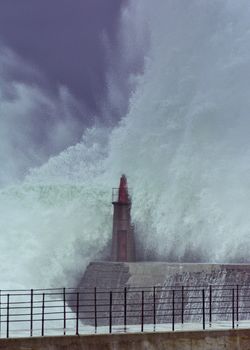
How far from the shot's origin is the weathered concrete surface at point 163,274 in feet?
77.5

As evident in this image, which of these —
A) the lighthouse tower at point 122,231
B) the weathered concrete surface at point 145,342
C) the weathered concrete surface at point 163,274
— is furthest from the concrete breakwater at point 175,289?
the weathered concrete surface at point 145,342

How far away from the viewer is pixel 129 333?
14.4m

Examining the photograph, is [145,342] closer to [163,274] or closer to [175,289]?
[175,289]

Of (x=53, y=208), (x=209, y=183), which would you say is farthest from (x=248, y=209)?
(x=53, y=208)

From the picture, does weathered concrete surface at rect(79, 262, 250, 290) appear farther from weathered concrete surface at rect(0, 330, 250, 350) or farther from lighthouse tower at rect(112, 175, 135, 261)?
weathered concrete surface at rect(0, 330, 250, 350)

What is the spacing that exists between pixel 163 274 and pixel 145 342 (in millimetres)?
11469

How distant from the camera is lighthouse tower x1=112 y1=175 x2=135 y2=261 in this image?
34.1 meters

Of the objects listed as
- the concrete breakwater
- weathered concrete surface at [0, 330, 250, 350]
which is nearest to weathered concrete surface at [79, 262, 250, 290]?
the concrete breakwater

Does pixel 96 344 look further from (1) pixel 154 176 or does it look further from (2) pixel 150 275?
(1) pixel 154 176

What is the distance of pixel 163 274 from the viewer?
25906 mm

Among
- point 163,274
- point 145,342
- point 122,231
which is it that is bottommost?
point 145,342

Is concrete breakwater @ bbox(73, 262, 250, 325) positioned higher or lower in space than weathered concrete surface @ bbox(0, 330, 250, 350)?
higher

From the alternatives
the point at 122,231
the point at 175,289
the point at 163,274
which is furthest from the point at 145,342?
the point at 122,231

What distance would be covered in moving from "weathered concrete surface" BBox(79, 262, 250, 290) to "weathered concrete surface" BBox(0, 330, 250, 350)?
8.17m
